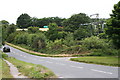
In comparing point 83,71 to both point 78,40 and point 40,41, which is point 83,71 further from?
point 78,40

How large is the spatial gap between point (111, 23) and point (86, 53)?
11.0 meters

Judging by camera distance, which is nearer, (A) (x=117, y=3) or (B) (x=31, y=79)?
(B) (x=31, y=79)

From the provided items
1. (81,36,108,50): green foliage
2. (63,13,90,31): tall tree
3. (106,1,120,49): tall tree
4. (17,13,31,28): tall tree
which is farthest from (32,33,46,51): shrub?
(17,13,31,28): tall tree

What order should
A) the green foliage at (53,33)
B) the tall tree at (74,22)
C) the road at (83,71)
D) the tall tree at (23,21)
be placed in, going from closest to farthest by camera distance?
the road at (83,71) < the green foliage at (53,33) < the tall tree at (74,22) < the tall tree at (23,21)

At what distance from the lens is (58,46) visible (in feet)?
130

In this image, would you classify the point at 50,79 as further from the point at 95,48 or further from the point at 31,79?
the point at 95,48

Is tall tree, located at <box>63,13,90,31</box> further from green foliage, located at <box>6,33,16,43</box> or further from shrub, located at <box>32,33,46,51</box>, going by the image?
green foliage, located at <box>6,33,16,43</box>

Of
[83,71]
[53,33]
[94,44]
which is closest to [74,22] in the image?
[53,33]

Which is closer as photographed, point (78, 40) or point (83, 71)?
point (83, 71)

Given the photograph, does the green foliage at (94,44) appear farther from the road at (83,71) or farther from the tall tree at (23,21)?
the tall tree at (23,21)

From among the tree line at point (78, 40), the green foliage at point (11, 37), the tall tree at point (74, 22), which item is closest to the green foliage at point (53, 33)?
the tree line at point (78, 40)

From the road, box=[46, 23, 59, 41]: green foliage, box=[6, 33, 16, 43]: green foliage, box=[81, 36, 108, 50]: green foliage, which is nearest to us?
the road

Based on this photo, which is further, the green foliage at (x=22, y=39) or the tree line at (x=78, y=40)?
the green foliage at (x=22, y=39)

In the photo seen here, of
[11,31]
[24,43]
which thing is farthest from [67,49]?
[11,31]
